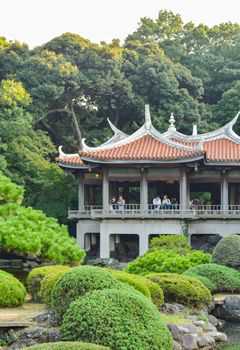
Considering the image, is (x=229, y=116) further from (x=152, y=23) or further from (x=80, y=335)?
(x=80, y=335)

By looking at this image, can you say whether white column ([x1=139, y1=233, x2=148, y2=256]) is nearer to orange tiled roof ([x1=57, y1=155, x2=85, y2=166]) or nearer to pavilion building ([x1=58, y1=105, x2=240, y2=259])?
pavilion building ([x1=58, y1=105, x2=240, y2=259])

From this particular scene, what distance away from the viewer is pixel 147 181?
2788cm

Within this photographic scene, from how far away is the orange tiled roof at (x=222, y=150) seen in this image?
88.7 ft

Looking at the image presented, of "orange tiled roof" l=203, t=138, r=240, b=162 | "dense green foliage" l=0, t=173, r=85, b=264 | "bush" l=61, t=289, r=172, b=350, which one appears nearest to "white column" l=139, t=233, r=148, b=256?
"orange tiled roof" l=203, t=138, r=240, b=162

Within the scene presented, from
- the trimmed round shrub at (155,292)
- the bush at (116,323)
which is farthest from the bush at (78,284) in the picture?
the trimmed round shrub at (155,292)

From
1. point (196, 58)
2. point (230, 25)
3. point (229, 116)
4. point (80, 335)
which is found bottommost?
point (80, 335)

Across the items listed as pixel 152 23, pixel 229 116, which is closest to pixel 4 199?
pixel 229 116

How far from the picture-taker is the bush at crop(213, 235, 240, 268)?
19141 millimetres

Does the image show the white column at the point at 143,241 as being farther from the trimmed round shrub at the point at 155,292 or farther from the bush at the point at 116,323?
the bush at the point at 116,323

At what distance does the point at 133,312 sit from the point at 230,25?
4729cm

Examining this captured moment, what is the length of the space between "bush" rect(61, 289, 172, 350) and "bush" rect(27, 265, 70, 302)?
4.77m

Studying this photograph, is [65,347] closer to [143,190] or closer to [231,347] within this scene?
[231,347]

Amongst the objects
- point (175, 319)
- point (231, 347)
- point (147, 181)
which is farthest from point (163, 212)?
point (231, 347)

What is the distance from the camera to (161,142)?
28.1 m
